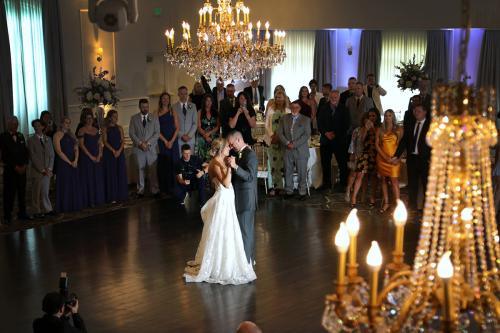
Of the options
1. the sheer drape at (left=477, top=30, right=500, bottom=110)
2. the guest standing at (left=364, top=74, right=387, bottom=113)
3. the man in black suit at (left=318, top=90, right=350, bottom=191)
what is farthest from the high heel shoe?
the sheer drape at (left=477, top=30, right=500, bottom=110)

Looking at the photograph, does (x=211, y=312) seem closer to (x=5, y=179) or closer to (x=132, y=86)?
(x=5, y=179)

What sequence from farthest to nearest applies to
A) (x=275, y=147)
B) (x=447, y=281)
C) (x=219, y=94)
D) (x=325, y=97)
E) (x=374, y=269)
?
(x=219, y=94), (x=325, y=97), (x=275, y=147), (x=374, y=269), (x=447, y=281)

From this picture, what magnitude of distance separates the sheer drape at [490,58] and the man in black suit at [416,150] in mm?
6755

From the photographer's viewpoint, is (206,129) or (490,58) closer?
(206,129)

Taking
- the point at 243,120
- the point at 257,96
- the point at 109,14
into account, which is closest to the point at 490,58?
the point at 257,96

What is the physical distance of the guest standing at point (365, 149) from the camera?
11.0 metres

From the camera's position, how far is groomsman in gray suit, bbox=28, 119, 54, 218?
420 inches

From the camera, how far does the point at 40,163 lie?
1072 centimetres

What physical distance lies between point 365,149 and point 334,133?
1.36 metres

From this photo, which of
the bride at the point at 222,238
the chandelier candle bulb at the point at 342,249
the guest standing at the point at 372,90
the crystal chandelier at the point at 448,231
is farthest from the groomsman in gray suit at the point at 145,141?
the chandelier candle bulb at the point at 342,249

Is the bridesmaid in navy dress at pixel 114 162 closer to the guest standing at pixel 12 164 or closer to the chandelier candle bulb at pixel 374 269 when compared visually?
the guest standing at pixel 12 164

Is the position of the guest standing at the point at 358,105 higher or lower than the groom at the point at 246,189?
higher

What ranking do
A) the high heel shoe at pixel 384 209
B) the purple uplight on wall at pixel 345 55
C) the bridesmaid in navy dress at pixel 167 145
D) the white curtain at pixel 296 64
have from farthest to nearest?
the white curtain at pixel 296 64
the purple uplight on wall at pixel 345 55
the bridesmaid in navy dress at pixel 167 145
the high heel shoe at pixel 384 209

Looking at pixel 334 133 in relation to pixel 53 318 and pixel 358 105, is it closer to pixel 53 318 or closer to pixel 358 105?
pixel 358 105
